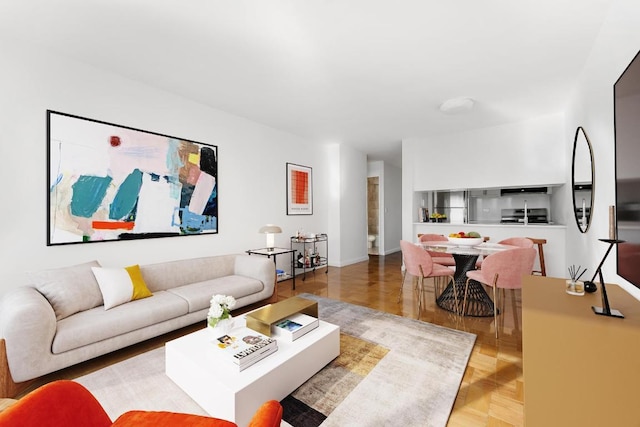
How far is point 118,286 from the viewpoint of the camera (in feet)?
7.95

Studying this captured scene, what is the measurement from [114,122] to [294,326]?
2857 mm

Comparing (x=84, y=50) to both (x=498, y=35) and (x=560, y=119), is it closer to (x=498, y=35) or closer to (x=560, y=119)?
(x=498, y=35)

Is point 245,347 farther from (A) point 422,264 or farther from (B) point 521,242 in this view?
(B) point 521,242

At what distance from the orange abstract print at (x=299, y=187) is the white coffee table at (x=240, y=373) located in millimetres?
3390

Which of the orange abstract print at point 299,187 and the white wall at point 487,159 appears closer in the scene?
the white wall at point 487,159

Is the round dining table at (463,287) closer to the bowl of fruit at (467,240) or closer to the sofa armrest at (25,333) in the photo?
the bowl of fruit at (467,240)

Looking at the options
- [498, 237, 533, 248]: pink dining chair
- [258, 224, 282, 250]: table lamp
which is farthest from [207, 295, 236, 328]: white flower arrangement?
[498, 237, 533, 248]: pink dining chair

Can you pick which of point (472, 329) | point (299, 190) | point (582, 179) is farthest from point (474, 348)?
point (299, 190)

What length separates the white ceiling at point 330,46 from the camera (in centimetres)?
202

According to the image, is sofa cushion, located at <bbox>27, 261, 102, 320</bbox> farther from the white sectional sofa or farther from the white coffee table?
the white coffee table

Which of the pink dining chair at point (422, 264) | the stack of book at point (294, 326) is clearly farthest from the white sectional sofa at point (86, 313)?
the pink dining chair at point (422, 264)

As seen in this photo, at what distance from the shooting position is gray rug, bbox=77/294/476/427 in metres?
1.59

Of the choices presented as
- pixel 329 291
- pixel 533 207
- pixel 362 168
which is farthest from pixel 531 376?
pixel 362 168

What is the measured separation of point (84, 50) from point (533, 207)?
6838 mm
